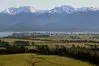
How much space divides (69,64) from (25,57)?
14.4 meters

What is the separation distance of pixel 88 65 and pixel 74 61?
7.23 m

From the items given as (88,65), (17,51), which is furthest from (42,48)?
(88,65)

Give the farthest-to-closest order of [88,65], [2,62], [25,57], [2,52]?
[2,52]
[25,57]
[2,62]
[88,65]

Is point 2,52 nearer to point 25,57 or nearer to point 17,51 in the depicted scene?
point 17,51

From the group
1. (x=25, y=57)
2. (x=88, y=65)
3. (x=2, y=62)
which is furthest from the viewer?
(x=25, y=57)

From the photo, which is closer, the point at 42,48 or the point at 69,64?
the point at 69,64

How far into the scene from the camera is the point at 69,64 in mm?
78562

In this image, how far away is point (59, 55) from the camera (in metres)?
92.9

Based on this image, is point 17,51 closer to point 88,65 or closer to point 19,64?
point 19,64

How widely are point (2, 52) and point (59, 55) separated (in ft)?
57.8

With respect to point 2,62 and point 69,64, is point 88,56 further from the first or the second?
point 2,62

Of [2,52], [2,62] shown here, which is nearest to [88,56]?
[2,62]

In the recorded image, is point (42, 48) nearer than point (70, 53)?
No

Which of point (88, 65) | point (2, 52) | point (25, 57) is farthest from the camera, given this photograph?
point (2, 52)
